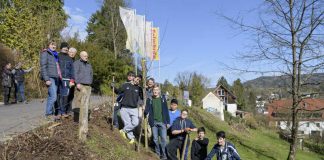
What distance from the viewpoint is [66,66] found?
8.52 meters

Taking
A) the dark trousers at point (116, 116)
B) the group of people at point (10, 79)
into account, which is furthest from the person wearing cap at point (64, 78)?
the group of people at point (10, 79)

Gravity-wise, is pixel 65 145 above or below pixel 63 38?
below

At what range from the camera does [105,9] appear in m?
45.3

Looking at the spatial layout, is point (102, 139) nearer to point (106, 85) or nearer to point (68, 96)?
point (68, 96)

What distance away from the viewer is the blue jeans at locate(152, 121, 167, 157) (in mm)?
9586

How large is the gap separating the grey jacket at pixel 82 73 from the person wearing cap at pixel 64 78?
455 millimetres

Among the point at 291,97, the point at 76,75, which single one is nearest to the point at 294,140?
the point at 291,97

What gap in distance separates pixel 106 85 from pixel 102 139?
18.3 meters

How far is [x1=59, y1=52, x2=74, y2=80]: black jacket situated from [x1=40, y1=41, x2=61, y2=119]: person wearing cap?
0.43 ft

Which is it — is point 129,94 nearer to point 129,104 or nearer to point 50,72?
point 129,104

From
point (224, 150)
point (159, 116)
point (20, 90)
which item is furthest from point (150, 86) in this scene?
point (20, 90)

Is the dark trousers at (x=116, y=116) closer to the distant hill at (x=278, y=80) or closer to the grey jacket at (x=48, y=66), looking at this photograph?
the grey jacket at (x=48, y=66)

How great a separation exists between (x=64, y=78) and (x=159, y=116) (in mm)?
2537

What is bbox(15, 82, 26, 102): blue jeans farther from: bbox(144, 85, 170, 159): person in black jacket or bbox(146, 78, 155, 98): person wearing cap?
bbox(144, 85, 170, 159): person in black jacket
